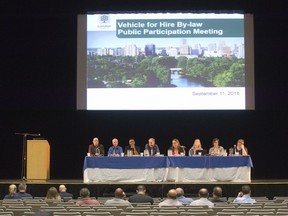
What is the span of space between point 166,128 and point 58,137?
342 centimetres

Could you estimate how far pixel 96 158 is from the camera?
1902 centimetres

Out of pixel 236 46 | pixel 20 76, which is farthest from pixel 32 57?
pixel 236 46

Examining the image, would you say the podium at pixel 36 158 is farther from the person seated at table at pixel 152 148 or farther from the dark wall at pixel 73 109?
the person seated at table at pixel 152 148

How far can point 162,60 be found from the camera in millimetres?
22062

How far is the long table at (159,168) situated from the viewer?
62.3 ft

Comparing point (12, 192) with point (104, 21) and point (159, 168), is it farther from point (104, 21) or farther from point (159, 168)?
point (104, 21)

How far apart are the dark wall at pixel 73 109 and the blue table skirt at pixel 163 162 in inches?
157

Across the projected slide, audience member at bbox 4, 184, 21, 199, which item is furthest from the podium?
audience member at bbox 4, 184, 21, 199

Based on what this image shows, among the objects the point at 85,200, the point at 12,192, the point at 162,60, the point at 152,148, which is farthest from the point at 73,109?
the point at 85,200

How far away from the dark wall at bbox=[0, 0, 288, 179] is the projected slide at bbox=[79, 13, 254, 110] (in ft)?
3.79

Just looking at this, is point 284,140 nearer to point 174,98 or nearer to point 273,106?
point 273,106

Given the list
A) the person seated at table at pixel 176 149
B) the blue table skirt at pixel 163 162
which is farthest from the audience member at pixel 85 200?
the person seated at table at pixel 176 149

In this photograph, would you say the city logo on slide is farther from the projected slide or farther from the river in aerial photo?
the river in aerial photo

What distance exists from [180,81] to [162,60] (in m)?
0.84
